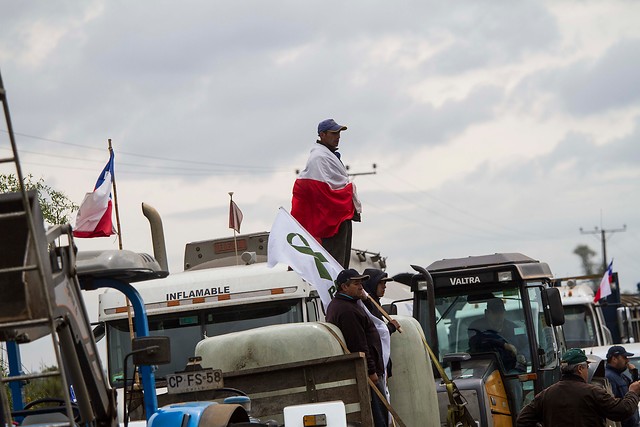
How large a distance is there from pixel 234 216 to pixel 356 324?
255 inches

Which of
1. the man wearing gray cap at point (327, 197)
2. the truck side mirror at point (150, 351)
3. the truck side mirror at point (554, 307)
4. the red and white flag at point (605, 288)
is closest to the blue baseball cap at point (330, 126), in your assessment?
the man wearing gray cap at point (327, 197)

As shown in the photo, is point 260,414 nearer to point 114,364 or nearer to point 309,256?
point 309,256

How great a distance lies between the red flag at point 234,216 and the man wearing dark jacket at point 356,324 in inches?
239

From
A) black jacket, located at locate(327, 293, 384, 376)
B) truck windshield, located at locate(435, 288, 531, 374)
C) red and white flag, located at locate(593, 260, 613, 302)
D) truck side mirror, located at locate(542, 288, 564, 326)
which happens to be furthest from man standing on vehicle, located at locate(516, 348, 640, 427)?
red and white flag, located at locate(593, 260, 613, 302)

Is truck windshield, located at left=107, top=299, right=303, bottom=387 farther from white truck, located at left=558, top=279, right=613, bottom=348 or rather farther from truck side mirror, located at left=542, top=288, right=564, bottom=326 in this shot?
white truck, located at left=558, top=279, right=613, bottom=348

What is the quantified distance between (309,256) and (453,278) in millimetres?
3755

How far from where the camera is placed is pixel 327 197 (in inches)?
448

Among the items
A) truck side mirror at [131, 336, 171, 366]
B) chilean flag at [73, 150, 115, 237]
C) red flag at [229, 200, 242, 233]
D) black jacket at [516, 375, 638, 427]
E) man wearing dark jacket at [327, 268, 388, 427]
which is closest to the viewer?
truck side mirror at [131, 336, 171, 366]

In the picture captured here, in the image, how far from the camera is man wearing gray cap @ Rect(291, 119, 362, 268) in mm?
11328

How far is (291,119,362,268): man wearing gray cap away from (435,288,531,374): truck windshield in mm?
2760

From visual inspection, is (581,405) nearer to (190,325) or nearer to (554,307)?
(554,307)

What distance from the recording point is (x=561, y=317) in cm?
1299

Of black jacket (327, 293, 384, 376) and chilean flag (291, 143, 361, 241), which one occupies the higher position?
chilean flag (291, 143, 361, 241)

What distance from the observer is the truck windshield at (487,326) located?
44.0 feet
